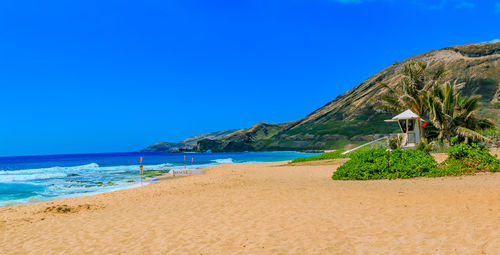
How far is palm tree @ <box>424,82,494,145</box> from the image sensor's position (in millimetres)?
23734

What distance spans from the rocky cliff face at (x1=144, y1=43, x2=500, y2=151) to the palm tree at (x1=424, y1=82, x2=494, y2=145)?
171ft

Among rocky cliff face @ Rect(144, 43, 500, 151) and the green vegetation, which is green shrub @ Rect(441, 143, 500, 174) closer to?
the green vegetation

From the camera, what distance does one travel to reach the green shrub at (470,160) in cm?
1389

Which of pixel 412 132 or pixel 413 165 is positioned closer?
pixel 413 165

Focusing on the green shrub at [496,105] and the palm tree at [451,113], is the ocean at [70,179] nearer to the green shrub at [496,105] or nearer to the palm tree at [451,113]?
the palm tree at [451,113]

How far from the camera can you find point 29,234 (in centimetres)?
711

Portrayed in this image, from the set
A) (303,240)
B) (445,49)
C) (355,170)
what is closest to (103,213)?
(303,240)

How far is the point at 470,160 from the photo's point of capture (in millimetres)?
14078

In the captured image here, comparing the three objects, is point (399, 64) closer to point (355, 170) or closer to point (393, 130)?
point (393, 130)

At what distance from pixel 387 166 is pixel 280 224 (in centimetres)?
925

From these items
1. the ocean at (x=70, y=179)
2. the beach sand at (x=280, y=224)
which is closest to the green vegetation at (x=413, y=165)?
the beach sand at (x=280, y=224)

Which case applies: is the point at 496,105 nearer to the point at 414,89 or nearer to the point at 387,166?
the point at 414,89

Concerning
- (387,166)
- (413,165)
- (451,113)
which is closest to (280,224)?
(387,166)

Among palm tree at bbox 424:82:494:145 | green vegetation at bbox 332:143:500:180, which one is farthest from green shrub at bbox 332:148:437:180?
palm tree at bbox 424:82:494:145
